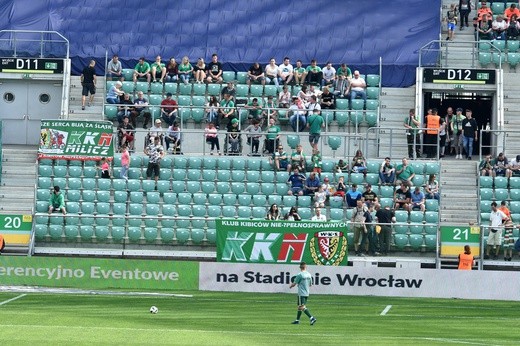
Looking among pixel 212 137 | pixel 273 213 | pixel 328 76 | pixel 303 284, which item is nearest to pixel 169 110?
pixel 212 137

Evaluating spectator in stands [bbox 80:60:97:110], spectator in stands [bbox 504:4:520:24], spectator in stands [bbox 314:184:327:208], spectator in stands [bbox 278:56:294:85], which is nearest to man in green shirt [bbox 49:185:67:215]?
spectator in stands [bbox 80:60:97:110]

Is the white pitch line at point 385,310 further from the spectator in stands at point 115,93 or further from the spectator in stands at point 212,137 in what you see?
the spectator in stands at point 115,93

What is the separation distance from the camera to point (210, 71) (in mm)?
50938

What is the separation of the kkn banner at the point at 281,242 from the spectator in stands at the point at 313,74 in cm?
917

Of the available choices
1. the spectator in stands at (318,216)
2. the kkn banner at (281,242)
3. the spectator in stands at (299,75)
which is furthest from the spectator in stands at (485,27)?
the kkn banner at (281,242)

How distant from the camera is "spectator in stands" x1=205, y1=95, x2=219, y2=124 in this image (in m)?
48.7

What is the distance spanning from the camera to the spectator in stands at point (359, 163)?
46.3 metres

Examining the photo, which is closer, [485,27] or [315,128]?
[315,128]

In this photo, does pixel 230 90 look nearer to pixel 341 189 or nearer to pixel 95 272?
pixel 341 189

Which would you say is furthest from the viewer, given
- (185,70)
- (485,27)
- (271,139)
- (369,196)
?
(485,27)

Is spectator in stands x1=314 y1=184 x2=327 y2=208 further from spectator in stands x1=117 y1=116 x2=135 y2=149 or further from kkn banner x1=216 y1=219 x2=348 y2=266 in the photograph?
spectator in stands x1=117 y1=116 x2=135 y2=149

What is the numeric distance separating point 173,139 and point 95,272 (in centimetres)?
840

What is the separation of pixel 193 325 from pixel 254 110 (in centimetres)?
1573

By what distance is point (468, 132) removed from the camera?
47781mm
